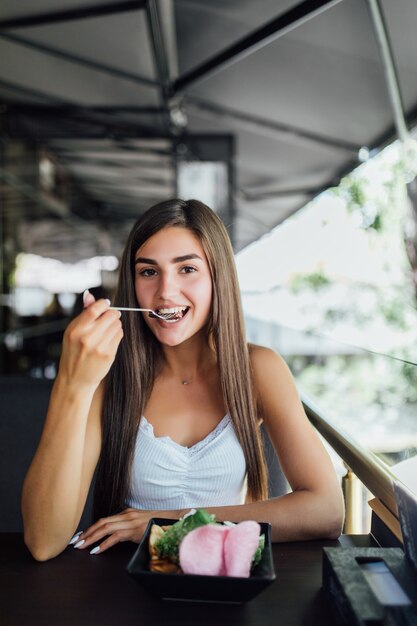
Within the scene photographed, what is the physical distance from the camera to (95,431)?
1481 mm

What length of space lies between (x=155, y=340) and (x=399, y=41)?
214cm

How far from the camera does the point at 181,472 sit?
4.82 ft

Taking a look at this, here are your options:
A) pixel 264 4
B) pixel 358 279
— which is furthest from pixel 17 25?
pixel 358 279

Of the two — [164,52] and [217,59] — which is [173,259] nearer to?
[217,59]

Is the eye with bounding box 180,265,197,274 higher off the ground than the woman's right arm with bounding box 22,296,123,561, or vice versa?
the eye with bounding box 180,265,197,274

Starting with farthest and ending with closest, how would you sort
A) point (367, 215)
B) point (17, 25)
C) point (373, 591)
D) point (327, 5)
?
point (367, 215)
point (17, 25)
point (327, 5)
point (373, 591)

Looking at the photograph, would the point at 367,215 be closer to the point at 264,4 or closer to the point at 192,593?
the point at 264,4

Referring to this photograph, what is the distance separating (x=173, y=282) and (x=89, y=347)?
373 mm

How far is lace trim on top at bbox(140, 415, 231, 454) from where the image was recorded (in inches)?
58.4

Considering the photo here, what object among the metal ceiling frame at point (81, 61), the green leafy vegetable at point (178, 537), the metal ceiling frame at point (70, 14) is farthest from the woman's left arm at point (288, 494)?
the metal ceiling frame at point (81, 61)

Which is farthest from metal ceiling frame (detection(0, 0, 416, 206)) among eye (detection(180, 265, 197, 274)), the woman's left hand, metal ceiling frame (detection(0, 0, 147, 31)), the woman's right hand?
the woman's left hand

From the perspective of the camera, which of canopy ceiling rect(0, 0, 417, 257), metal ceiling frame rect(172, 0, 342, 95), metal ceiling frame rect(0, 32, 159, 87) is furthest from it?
metal ceiling frame rect(0, 32, 159, 87)

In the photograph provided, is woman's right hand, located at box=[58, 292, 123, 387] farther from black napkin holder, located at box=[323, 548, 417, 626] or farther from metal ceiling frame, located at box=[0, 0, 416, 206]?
metal ceiling frame, located at box=[0, 0, 416, 206]

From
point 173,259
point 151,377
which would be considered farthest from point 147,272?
point 151,377
